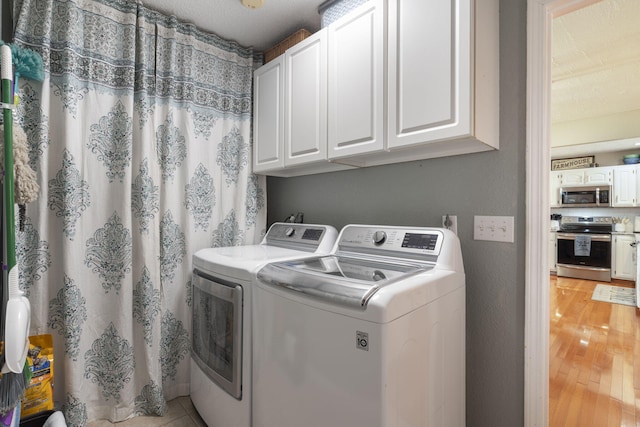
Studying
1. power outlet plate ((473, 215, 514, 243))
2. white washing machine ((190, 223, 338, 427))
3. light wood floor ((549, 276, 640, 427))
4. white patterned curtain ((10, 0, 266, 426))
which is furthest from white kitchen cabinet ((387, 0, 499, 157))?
light wood floor ((549, 276, 640, 427))

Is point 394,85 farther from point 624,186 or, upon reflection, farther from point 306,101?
point 624,186

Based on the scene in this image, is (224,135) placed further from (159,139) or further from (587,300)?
(587,300)

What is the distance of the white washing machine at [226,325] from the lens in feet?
4.26

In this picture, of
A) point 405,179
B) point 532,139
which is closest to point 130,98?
point 405,179

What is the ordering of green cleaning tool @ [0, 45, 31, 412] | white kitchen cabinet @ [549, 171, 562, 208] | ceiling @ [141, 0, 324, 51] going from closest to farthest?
1. green cleaning tool @ [0, 45, 31, 412]
2. ceiling @ [141, 0, 324, 51]
3. white kitchen cabinet @ [549, 171, 562, 208]

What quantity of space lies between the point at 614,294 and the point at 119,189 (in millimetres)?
6089

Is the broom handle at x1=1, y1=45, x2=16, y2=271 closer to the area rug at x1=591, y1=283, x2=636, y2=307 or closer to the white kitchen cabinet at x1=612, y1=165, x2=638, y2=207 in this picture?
the area rug at x1=591, y1=283, x2=636, y2=307

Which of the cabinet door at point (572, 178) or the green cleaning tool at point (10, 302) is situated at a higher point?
the cabinet door at point (572, 178)

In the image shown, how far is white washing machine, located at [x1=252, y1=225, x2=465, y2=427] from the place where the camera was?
0.85 m

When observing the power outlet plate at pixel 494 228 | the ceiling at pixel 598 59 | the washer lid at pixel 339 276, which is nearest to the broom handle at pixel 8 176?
the washer lid at pixel 339 276

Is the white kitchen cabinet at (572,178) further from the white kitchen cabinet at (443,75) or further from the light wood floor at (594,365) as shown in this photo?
the white kitchen cabinet at (443,75)

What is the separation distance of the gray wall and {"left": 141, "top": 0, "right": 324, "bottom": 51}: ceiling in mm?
1139

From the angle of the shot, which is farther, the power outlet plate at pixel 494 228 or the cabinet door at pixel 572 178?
the cabinet door at pixel 572 178

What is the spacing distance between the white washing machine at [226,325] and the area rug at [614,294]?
4506 millimetres
